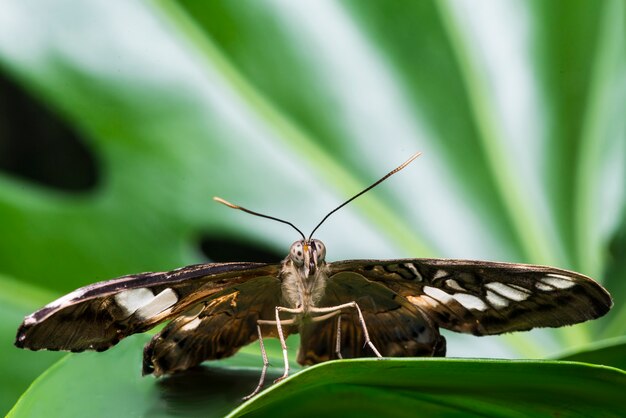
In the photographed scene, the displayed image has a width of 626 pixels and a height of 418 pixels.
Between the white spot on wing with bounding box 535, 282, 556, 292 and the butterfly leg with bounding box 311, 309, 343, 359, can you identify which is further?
the butterfly leg with bounding box 311, 309, 343, 359

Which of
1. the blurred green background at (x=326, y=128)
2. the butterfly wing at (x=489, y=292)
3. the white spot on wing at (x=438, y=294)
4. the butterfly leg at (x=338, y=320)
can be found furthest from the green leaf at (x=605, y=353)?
the blurred green background at (x=326, y=128)

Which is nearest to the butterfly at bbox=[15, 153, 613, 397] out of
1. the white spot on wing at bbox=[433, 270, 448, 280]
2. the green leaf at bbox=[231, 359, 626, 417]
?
the white spot on wing at bbox=[433, 270, 448, 280]

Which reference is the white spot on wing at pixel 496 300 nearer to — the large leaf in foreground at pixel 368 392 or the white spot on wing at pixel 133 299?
the large leaf in foreground at pixel 368 392

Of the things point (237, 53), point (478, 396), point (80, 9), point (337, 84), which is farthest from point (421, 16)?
point (478, 396)

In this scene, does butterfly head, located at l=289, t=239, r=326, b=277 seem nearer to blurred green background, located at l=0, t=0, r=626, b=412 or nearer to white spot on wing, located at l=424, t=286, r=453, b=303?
white spot on wing, located at l=424, t=286, r=453, b=303

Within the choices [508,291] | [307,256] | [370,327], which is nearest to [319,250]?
[307,256]

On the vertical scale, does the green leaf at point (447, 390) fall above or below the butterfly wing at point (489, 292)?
below
